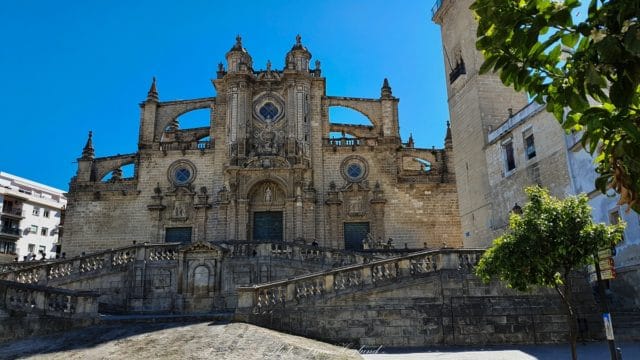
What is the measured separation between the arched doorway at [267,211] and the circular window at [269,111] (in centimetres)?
401

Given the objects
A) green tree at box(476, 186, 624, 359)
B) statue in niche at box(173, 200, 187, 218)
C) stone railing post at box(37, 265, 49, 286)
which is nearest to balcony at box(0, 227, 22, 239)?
statue in niche at box(173, 200, 187, 218)

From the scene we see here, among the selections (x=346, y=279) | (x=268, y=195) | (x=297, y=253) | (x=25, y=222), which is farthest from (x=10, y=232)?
(x=346, y=279)

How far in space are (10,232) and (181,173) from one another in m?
29.6

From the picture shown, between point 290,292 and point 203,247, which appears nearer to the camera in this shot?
point 290,292

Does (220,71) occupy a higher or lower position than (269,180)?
higher

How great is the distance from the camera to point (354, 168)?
94.9 feet

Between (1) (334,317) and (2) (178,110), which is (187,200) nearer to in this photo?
(2) (178,110)

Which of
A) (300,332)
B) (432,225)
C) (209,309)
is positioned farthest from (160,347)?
(432,225)

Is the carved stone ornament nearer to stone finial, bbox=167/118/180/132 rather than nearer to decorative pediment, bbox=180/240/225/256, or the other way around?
stone finial, bbox=167/118/180/132

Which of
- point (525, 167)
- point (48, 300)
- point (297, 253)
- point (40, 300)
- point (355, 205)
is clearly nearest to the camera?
point (40, 300)

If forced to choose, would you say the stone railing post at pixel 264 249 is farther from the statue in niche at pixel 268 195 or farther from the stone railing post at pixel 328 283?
the statue in niche at pixel 268 195

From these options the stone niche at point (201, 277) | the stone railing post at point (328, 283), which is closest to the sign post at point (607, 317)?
the stone railing post at point (328, 283)

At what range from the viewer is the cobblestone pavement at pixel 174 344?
9.66 m

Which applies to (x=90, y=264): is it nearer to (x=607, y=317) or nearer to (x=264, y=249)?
(x=264, y=249)
